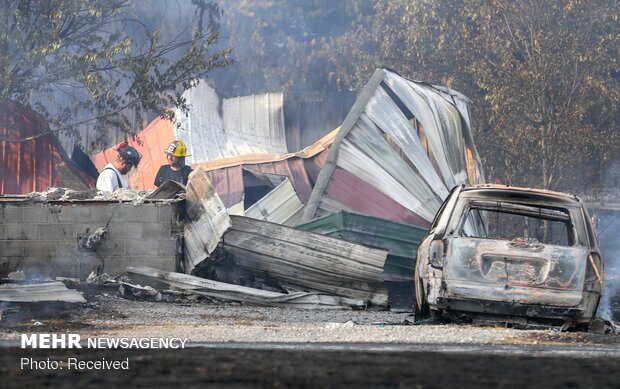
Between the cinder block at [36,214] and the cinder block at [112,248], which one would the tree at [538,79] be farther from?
the cinder block at [36,214]

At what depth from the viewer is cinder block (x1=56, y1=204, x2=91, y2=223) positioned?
577 inches

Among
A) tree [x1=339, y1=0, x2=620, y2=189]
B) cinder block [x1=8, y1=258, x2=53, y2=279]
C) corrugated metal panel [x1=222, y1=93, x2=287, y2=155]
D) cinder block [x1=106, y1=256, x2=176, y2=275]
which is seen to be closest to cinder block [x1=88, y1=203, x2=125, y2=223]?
cinder block [x1=106, y1=256, x2=176, y2=275]

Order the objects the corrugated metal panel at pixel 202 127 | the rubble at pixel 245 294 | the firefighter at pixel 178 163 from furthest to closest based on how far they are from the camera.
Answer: the corrugated metal panel at pixel 202 127
the firefighter at pixel 178 163
the rubble at pixel 245 294

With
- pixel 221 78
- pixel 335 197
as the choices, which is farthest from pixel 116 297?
pixel 221 78

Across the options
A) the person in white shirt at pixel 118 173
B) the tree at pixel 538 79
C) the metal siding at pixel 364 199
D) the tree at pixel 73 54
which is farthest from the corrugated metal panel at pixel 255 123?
the person in white shirt at pixel 118 173

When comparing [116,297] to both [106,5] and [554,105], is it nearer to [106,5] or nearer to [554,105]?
[106,5]

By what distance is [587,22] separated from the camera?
25844mm

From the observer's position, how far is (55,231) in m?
14.6

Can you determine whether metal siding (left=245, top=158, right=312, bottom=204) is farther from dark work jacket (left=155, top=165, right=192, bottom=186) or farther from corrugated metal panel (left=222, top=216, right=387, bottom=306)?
corrugated metal panel (left=222, top=216, right=387, bottom=306)

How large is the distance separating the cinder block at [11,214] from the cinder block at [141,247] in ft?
4.52

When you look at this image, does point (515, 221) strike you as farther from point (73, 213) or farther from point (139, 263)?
point (73, 213)

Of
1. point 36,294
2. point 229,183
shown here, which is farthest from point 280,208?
point 36,294

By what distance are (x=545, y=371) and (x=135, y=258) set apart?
8602 mm

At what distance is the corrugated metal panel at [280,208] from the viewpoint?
63.3 feet
